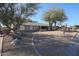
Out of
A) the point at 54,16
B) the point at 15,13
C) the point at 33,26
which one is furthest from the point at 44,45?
the point at 15,13

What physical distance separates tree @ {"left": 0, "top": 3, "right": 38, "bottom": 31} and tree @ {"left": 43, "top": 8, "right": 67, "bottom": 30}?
0.17 metres

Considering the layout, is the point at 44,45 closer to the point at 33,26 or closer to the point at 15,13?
the point at 33,26

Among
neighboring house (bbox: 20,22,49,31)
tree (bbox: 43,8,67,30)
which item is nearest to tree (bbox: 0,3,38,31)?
neighboring house (bbox: 20,22,49,31)

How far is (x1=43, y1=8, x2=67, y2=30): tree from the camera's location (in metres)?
3.20

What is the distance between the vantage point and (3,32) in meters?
3.24

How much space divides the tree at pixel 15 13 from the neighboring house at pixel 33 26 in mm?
63

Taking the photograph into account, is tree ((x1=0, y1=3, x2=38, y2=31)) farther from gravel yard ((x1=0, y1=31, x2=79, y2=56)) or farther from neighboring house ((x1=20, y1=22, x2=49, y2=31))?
gravel yard ((x1=0, y1=31, x2=79, y2=56))

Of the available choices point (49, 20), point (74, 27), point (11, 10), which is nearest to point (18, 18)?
point (11, 10)

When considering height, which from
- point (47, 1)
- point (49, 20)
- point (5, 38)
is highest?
point (47, 1)

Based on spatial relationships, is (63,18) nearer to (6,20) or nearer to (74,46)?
→ (74,46)

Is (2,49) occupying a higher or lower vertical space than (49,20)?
lower

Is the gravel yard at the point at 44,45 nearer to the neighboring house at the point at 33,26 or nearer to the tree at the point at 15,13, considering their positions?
the neighboring house at the point at 33,26

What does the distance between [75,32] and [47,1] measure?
20.7 inches

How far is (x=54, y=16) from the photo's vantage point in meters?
3.21
